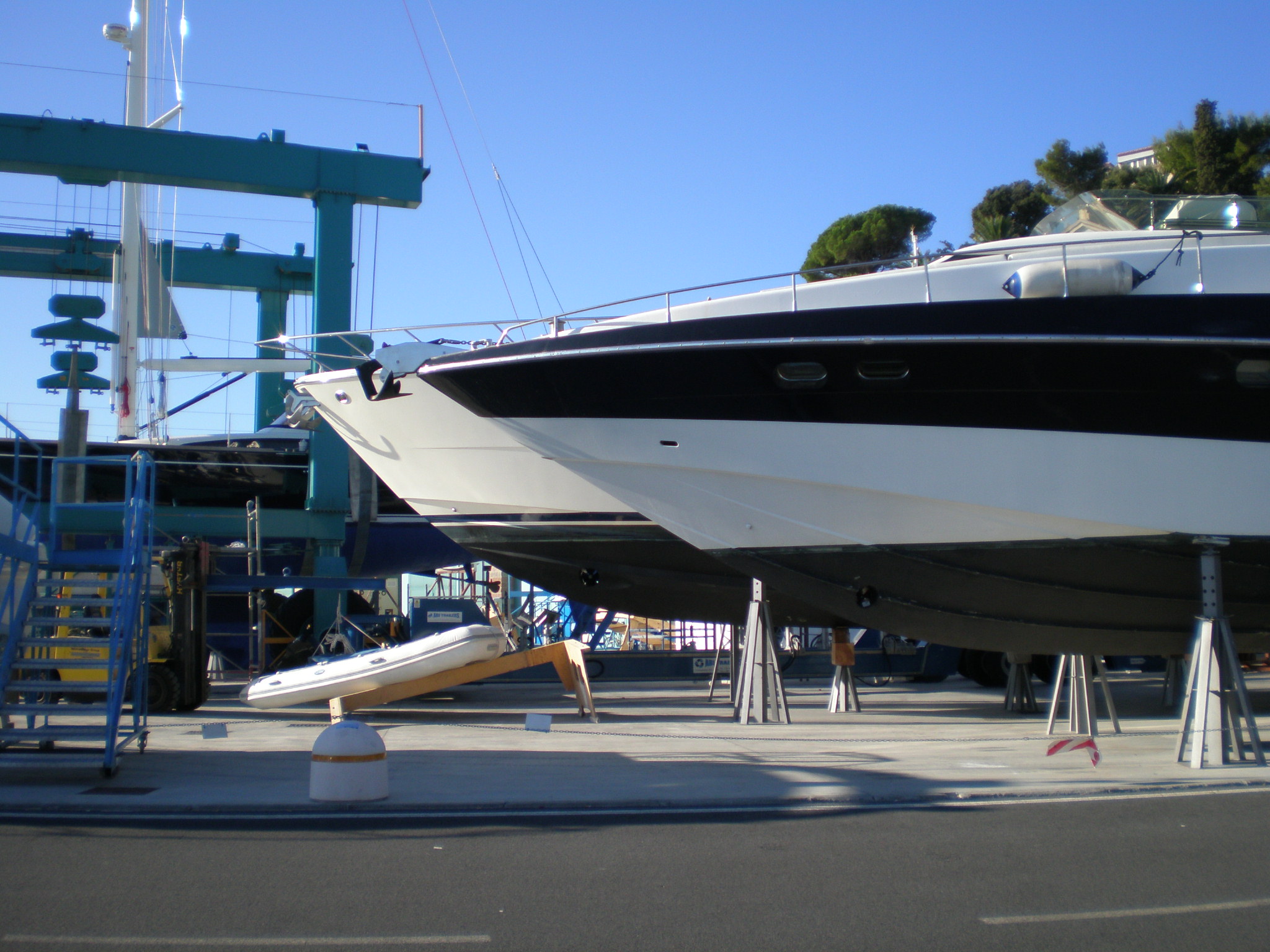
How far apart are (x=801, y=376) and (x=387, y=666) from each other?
4501 millimetres

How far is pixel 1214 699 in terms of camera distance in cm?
648

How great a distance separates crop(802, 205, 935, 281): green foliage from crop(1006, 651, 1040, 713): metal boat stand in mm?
24199

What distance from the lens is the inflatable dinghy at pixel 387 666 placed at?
29.2 feet

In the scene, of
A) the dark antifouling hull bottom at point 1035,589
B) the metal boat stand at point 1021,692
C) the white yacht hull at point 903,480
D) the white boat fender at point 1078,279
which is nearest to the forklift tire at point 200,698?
the white yacht hull at point 903,480

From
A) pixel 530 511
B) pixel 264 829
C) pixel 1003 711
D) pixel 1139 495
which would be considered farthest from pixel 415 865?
pixel 1003 711

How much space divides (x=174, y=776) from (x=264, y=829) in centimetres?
178

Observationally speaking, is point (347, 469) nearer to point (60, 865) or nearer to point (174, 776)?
point (174, 776)

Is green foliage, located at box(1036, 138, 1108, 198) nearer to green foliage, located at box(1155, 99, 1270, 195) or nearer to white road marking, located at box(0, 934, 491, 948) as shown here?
green foliage, located at box(1155, 99, 1270, 195)

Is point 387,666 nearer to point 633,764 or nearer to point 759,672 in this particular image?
point 633,764

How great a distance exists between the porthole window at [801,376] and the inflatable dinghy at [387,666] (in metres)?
3.61

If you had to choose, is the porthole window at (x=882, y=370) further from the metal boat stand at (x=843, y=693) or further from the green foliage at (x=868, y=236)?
the green foliage at (x=868, y=236)

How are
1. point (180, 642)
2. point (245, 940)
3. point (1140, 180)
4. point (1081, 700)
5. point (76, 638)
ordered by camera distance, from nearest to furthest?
point (245, 940)
point (76, 638)
point (1081, 700)
point (180, 642)
point (1140, 180)

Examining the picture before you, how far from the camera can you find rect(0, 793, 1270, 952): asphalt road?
3152 mm

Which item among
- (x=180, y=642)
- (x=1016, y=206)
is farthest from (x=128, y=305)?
(x=1016, y=206)
